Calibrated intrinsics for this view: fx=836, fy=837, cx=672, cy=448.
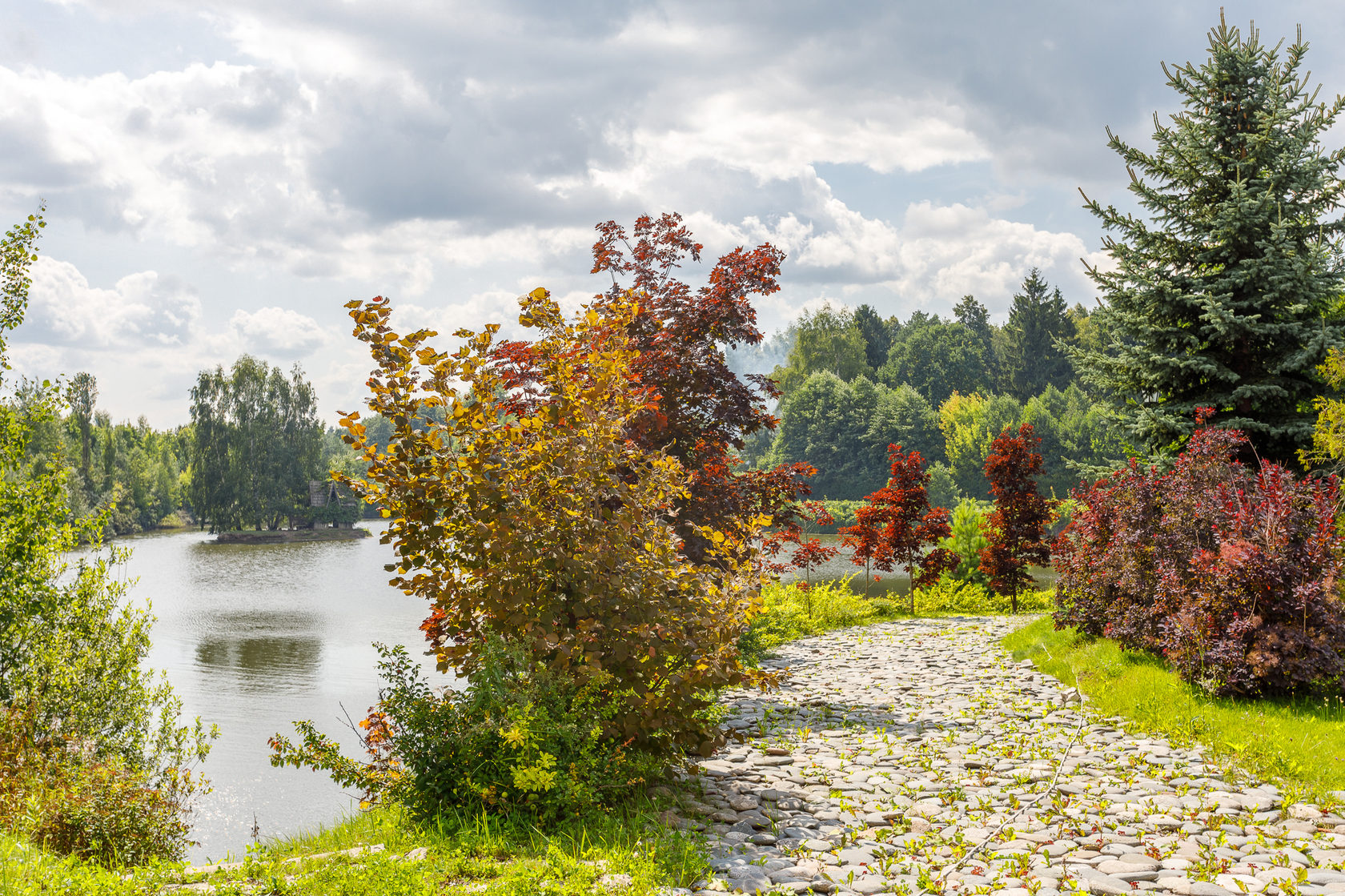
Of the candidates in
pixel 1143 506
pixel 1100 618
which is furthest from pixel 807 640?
pixel 1143 506

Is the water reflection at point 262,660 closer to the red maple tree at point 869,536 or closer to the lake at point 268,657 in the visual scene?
the lake at point 268,657

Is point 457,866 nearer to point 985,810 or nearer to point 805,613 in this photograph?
point 985,810

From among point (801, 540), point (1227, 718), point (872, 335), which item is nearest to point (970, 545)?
point (801, 540)

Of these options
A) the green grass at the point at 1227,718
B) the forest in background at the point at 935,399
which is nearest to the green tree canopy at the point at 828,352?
the forest in background at the point at 935,399

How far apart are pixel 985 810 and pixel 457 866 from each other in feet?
9.72

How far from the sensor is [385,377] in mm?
5070

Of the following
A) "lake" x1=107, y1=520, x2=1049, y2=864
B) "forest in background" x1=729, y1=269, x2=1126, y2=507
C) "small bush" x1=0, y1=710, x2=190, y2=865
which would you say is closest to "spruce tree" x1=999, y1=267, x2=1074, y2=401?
"forest in background" x1=729, y1=269, x2=1126, y2=507

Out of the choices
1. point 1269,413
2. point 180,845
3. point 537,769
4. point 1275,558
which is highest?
point 1269,413

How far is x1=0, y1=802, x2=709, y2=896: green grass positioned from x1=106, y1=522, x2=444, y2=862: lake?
2500 millimetres

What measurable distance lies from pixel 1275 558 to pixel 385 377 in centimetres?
691

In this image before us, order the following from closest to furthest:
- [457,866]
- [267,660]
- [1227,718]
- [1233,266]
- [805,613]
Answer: [457,866]
[1227,718]
[1233,266]
[805,613]
[267,660]

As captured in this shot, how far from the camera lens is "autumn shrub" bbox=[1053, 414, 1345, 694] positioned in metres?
6.57

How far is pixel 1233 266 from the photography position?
11547 mm

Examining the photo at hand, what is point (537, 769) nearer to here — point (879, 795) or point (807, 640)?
point (879, 795)
